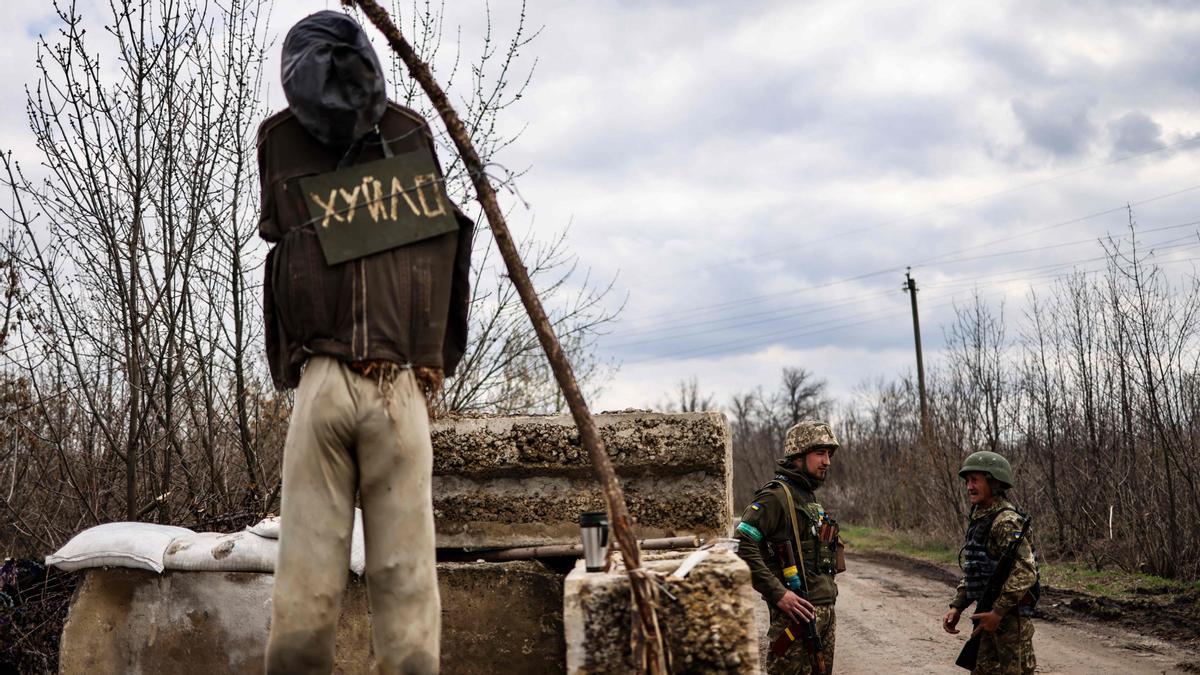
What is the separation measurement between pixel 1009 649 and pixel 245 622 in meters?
4.00

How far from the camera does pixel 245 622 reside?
488 cm

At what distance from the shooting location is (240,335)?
7.74 m

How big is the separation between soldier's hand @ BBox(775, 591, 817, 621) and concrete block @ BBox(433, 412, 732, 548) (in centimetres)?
135

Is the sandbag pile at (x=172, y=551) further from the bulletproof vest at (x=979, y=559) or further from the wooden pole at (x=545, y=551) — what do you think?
the bulletproof vest at (x=979, y=559)

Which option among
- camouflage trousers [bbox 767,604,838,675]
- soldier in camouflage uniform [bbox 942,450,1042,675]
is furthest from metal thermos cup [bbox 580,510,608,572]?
soldier in camouflage uniform [bbox 942,450,1042,675]

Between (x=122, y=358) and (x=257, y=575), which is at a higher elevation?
(x=122, y=358)

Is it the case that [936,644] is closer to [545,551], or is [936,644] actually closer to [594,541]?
[545,551]

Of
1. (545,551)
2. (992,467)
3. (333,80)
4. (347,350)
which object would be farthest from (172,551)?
(992,467)

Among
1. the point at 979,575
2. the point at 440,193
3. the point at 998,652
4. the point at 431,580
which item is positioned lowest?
the point at 998,652

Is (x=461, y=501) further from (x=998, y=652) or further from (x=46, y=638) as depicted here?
(x=998, y=652)

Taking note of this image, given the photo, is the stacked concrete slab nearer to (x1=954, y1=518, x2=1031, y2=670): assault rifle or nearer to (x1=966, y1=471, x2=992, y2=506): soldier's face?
(x1=954, y1=518, x2=1031, y2=670): assault rifle

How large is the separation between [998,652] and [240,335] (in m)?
5.32

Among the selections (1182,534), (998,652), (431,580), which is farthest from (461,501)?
(1182,534)

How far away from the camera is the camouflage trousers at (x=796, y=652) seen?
6.19m
